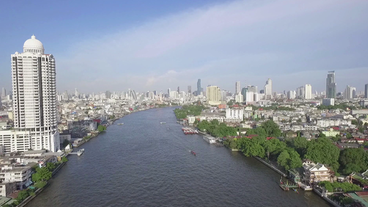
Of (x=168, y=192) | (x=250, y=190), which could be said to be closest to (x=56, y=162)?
(x=168, y=192)

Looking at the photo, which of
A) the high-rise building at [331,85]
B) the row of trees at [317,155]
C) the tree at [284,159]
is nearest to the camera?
the row of trees at [317,155]

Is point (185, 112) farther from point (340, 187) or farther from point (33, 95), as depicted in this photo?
point (340, 187)

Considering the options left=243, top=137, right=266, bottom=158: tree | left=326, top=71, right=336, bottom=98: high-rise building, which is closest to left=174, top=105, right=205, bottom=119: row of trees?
left=243, top=137, right=266, bottom=158: tree

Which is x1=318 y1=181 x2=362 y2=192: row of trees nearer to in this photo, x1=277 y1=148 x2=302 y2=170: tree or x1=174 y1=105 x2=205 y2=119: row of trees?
x1=277 y1=148 x2=302 y2=170: tree

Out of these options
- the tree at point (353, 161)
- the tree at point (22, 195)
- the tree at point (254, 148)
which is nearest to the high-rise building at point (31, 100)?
the tree at point (22, 195)

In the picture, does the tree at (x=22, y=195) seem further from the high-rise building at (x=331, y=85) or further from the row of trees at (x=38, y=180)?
the high-rise building at (x=331, y=85)
